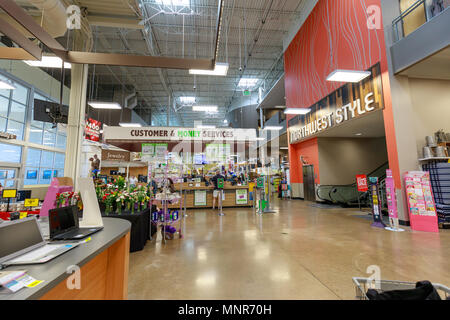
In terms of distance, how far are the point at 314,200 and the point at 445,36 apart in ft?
24.6

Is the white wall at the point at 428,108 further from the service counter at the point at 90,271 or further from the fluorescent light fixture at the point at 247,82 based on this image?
the fluorescent light fixture at the point at 247,82

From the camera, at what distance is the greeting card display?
189 inches

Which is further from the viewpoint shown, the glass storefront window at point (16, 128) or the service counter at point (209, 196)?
the service counter at point (209, 196)

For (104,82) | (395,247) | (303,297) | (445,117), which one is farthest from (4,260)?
(104,82)

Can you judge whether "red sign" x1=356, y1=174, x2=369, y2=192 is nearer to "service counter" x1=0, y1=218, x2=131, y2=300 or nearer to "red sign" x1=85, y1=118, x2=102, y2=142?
"service counter" x1=0, y1=218, x2=131, y2=300

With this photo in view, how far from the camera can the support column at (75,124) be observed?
741 cm

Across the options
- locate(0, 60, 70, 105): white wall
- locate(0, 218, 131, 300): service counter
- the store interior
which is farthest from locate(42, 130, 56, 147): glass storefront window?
locate(0, 218, 131, 300): service counter

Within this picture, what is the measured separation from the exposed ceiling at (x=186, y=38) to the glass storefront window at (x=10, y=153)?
205 inches

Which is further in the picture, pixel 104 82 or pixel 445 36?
pixel 104 82

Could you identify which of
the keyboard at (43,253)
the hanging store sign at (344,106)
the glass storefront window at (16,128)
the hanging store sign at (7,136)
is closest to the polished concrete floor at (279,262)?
the keyboard at (43,253)

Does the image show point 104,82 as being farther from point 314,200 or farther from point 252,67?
point 314,200

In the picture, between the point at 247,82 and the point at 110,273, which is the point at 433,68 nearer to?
Result: the point at 110,273

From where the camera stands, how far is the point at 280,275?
2.66 meters

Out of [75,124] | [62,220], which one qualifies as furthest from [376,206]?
[75,124]
